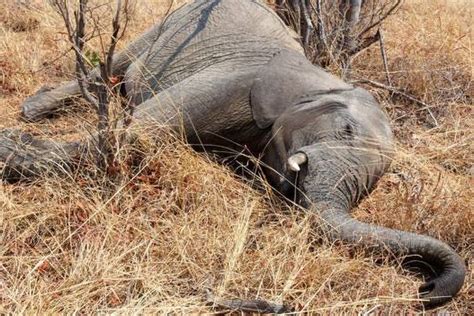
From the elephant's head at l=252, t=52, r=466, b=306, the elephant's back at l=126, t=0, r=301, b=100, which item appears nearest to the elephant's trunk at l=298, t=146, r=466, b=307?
the elephant's head at l=252, t=52, r=466, b=306

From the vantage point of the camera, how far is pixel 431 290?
3158 mm

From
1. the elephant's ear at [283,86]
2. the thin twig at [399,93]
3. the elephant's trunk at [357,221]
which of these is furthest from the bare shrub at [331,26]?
the elephant's trunk at [357,221]

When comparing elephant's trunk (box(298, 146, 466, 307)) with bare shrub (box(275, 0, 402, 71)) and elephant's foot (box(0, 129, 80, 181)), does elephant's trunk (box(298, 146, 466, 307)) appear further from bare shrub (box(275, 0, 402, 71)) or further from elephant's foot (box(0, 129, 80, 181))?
bare shrub (box(275, 0, 402, 71))

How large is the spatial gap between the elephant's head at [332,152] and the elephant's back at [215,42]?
0.27 metres

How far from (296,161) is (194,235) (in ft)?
1.97

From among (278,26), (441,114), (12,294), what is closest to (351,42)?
(441,114)

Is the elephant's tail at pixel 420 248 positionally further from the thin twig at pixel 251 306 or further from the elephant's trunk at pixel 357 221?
the thin twig at pixel 251 306

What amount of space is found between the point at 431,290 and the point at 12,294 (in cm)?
175

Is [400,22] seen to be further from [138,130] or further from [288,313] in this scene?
[288,313]

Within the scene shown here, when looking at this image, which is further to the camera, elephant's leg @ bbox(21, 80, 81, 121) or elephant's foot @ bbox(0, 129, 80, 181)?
elephant's leg @ bbox(21, 80, 81, 121)

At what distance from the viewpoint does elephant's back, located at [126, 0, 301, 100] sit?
459 cm

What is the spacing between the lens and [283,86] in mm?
4168

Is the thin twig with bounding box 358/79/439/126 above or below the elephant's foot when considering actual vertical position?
below

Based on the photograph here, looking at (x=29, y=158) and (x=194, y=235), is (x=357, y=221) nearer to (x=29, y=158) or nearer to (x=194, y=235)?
(x=194, y=235)
